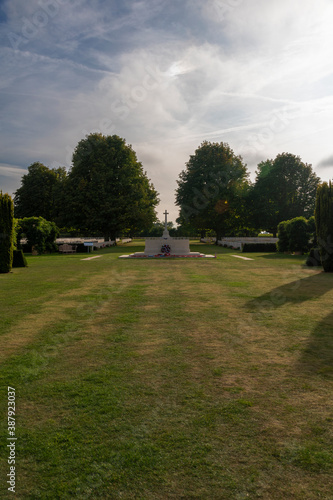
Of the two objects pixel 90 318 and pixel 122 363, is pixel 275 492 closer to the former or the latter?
pixel 122 363

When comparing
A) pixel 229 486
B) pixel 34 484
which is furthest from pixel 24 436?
pixel 229 486

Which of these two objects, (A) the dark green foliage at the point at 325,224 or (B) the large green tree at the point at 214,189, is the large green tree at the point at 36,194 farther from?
(A) the dark green foliage at the point at 325,224

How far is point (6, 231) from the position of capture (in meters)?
16.4

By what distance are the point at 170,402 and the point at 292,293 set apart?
24.7ft

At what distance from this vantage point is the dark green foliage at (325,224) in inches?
617

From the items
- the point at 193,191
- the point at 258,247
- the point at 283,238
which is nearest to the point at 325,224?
the point at 283,238

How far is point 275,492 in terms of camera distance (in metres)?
2.35

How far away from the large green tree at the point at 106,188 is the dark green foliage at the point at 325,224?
2842 centimetres

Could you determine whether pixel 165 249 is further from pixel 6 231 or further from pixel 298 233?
pixel 6 231

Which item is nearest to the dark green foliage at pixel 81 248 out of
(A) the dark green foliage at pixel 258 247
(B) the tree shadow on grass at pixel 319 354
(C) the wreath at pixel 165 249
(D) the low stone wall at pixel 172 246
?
(D) the low stone wall at pixel 172 246

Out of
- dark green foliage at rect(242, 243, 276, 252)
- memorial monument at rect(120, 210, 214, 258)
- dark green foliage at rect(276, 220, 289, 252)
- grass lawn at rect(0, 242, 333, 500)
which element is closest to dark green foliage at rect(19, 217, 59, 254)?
memorial monument at rect(120, 210, 214, 258)

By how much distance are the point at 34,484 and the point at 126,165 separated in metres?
42.9

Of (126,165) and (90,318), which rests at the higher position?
(126,165)

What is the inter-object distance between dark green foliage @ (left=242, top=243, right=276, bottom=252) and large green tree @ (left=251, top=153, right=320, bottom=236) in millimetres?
12149
